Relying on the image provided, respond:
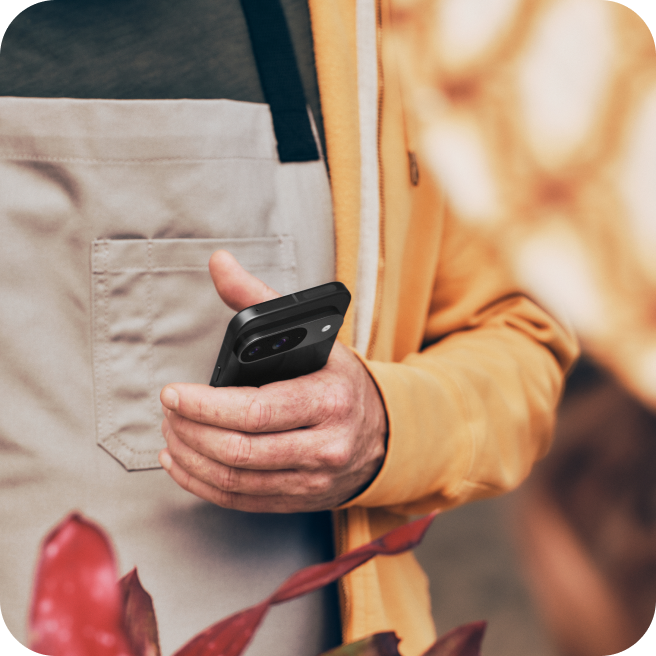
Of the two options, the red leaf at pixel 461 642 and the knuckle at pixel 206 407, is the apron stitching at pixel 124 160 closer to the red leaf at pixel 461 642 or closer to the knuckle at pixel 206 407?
the knuckle at pixel 206 407

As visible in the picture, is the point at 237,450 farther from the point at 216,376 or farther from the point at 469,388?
the point at 469,388

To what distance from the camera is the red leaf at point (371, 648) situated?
0.13 meters

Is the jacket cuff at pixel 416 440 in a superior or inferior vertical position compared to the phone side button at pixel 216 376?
inferior

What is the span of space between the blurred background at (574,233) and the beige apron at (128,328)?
48cm

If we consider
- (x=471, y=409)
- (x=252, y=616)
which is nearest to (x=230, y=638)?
(x=252, y=616)

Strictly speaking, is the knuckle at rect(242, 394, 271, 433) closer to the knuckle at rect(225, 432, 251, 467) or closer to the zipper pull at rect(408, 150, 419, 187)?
the knuckle at rect(225, 432, 251, 467)

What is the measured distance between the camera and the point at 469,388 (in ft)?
1.04

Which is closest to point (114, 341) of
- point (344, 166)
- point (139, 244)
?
point (139, 244)

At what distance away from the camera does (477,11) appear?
0.78 metres

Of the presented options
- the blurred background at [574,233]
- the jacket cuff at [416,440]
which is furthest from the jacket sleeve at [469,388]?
the blurred background at [574,233]

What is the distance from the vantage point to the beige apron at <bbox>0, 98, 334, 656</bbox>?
0.83ft

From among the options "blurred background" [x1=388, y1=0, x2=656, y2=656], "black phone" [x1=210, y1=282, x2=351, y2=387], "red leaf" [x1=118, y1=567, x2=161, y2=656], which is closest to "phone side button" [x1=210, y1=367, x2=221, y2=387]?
"black phone" [x1=210, y1=282, x2=351, y2=387]

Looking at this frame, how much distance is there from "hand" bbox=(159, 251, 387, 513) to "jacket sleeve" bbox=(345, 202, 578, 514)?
3cm

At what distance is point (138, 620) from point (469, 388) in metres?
0.26
